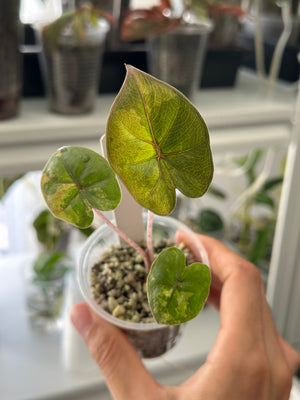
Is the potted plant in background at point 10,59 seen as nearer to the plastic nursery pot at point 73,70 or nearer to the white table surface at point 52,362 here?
the plastic nursery pot at point 73,70

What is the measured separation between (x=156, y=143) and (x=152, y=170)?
13mm

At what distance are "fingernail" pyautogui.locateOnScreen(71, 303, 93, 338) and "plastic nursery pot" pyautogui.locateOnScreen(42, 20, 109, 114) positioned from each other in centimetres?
27

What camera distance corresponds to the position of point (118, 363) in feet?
1.03

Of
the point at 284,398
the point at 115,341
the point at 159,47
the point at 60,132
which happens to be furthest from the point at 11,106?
the point at 284,398

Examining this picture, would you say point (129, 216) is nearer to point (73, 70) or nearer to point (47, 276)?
point (73, 70)

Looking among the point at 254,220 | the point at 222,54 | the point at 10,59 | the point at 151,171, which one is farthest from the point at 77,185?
the point at 254,220

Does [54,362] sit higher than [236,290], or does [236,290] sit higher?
[236,290]

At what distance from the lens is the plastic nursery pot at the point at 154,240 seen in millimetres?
307

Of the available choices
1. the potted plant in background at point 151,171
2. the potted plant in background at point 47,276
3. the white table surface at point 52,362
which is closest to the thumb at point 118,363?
the potted plant in background at point 151,171

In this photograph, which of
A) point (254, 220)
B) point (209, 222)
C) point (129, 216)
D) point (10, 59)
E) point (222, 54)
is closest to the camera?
point (129, 216)

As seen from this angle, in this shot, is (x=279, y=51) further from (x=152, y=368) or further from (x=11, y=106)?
(x=152, y=368)

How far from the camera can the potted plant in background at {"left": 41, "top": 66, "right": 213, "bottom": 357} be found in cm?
18

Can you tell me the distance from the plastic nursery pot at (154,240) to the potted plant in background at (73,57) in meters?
0.23

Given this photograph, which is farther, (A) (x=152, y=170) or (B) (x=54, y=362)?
(B) (x=54, y=362)
